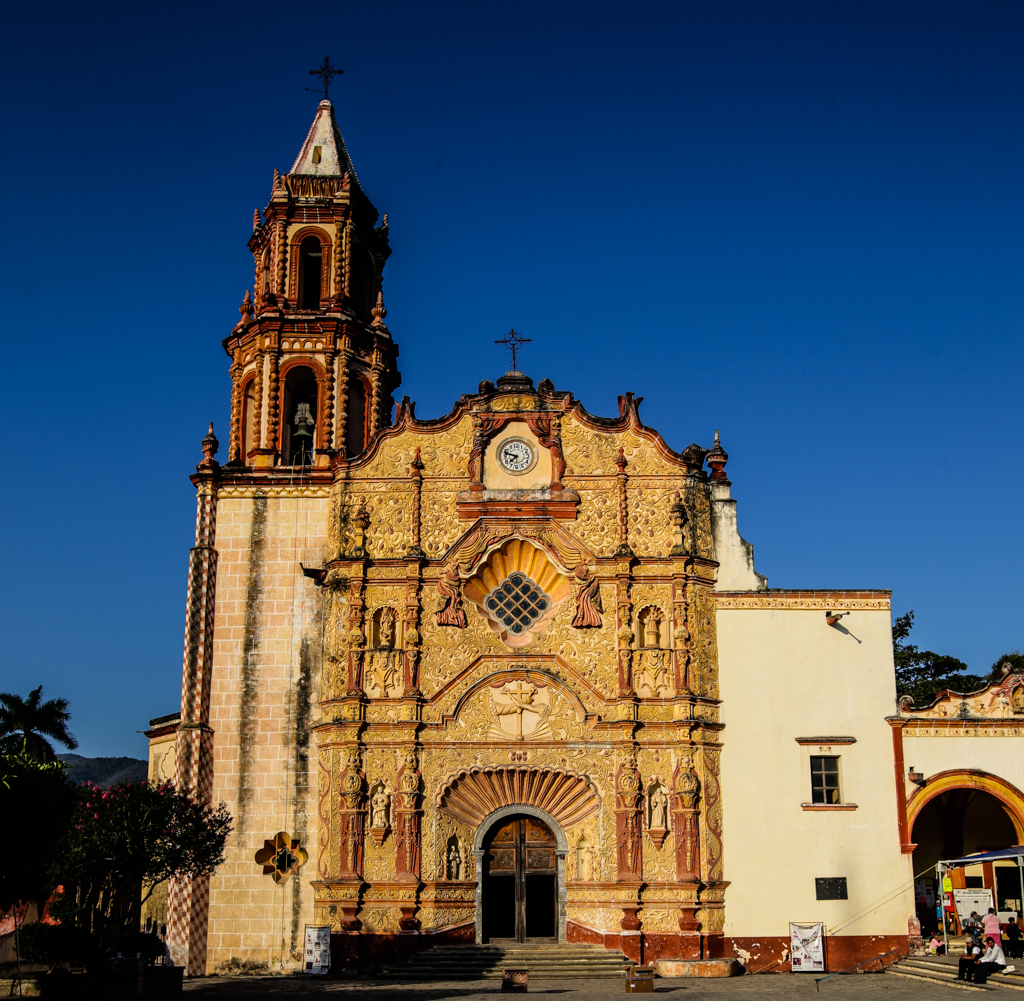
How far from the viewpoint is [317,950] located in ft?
89.8

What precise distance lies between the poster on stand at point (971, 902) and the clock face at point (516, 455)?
1496 centimetres

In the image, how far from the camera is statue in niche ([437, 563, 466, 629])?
3019cm

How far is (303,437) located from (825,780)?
1686 cm

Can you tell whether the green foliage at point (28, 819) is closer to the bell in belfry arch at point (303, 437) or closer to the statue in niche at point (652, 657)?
the bell in belfry arch at point (303, 437)

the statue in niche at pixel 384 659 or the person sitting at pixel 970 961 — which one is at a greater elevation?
the statue in niche at pixel 384 659

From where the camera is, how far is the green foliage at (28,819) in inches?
785

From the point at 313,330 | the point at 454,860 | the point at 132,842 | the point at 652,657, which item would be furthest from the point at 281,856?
the point at 313,330

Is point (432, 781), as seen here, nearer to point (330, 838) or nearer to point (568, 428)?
point (330, 838)

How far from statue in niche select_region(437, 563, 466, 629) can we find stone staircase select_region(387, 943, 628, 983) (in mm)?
7866

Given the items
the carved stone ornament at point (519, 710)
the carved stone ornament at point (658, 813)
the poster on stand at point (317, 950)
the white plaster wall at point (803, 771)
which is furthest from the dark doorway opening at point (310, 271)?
the poster on stand at point (317, 950)

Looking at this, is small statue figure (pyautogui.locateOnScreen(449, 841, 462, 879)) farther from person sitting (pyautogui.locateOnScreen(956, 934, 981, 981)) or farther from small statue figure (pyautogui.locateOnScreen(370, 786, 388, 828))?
person sitting (pyautogui.locateOnScreen(956, 934, 981, 981))

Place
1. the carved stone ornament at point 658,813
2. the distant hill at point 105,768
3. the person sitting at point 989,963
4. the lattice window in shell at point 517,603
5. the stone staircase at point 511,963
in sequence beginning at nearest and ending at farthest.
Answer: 1. the person sitting at point 989,963
2. the stone staircase at point 511,963
3. the carved stone ornament at point 658,813
4. the lattice window in shell at point 517,603
5. the distant hill at point 105,768

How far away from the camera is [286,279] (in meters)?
34.6

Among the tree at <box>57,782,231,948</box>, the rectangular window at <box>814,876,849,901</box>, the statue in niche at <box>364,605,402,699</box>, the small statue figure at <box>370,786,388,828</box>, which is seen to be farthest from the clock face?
the rectangular window at <box>814,876,849,901</box>
